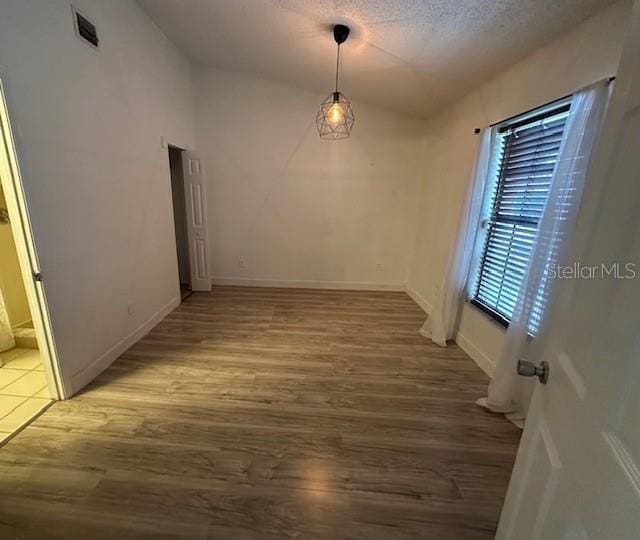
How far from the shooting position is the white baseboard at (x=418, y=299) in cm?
363

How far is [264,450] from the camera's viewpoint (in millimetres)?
1573

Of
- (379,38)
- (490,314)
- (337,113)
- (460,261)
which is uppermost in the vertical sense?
(379,38)

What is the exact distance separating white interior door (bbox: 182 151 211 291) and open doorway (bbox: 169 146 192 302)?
0.34 ft

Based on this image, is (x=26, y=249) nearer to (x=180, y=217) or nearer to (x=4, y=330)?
(x=4, y=330)

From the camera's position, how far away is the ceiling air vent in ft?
6.09

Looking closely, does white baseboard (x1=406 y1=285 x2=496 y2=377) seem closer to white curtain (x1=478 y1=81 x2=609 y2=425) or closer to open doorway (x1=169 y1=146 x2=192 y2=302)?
→ white curtain (x1=478 y1=81 x2=609 y2=425)

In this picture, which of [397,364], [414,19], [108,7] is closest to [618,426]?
[397,364]

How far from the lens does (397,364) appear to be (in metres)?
2.45

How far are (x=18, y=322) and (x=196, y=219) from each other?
203cm

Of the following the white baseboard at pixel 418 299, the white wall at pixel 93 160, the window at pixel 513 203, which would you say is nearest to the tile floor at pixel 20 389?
the white wall at pixel 93 160

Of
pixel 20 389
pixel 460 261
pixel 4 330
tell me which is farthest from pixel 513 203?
pixel 4 330

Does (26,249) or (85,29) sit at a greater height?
(85,29)

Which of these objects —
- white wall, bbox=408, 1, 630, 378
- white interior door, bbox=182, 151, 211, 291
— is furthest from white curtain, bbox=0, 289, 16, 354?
white wall, bbox=408, 1, 630, 378

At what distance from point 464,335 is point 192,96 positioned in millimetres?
4400
